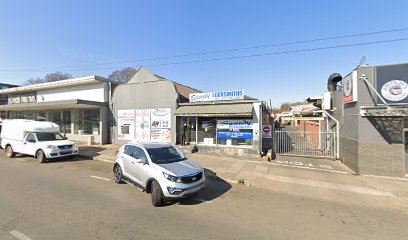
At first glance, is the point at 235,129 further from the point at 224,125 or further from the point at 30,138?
the point at 30,138

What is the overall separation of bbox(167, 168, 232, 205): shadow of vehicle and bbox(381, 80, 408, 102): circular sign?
786 centimetres

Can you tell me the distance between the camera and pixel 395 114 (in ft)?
26.6

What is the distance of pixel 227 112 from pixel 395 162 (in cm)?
793

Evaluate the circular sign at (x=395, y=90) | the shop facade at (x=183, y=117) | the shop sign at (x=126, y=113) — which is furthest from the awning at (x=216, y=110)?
the circular sign at (x=395, y=90)

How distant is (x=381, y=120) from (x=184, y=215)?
9.26m

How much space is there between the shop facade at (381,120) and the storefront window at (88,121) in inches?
738

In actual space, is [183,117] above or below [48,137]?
above

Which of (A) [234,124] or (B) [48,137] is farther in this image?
(A) [234,124]

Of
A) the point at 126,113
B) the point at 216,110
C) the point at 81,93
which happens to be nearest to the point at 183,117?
the point at 216,110

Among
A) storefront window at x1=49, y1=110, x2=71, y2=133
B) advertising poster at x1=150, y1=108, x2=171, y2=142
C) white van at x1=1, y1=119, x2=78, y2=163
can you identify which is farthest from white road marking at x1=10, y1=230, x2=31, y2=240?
storefront window at x1=49, y1=110, x2=71, y2=133

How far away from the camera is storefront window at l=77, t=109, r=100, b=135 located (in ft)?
59.9

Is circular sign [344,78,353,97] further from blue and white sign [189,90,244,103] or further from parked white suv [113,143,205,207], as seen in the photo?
parked white suv [113,143,205,207]

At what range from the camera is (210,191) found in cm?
694

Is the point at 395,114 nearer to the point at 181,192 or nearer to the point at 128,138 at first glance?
the point at 181,192
